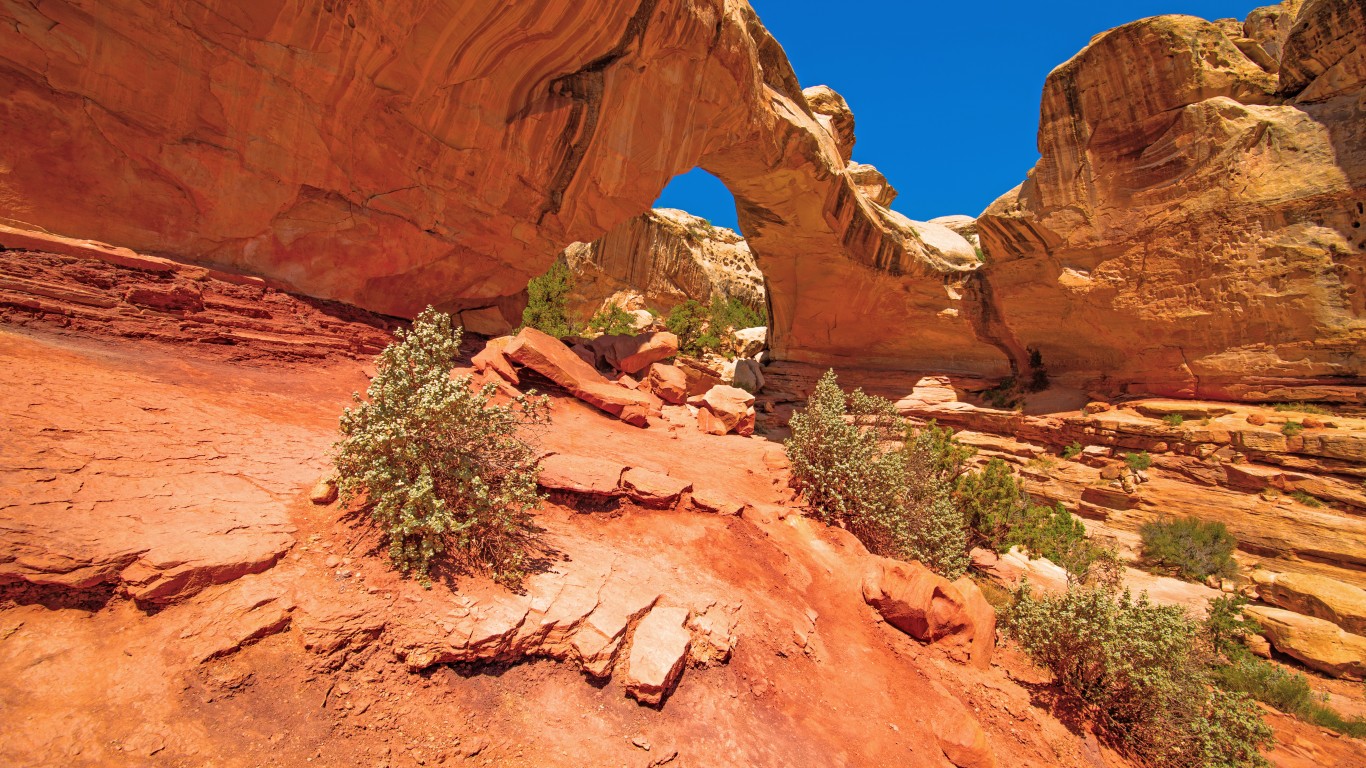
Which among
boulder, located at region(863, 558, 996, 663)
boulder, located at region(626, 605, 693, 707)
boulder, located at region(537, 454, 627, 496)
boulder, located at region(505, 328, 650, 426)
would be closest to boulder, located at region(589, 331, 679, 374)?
boulder, located at region(505, 328, 650, 426)

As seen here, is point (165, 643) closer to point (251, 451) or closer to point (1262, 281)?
point (251, 451)

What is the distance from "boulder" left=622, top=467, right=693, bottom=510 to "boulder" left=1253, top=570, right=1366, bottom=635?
415 inches

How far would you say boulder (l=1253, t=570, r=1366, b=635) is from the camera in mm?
8070

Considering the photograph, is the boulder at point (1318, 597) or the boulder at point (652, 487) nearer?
the boulder at point (652, 487)

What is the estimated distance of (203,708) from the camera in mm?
2297

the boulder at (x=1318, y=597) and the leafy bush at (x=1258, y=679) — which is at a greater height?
the boulder at (x=1318, y=597)

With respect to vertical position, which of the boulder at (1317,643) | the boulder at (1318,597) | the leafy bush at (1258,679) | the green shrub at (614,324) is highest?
the green shrub at (614,324)

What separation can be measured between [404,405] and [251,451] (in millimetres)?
1544

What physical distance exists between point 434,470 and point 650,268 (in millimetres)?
26210

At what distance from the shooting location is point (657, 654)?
3422 millimetres

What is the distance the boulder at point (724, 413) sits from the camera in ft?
33.3

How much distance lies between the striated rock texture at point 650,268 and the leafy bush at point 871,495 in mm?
19624

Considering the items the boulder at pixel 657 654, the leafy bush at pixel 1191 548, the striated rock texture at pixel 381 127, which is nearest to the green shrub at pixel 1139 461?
the leafy bush at pixel 1191 548

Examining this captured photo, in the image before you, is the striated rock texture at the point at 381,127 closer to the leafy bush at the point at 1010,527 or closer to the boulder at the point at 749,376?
the boulder at the point at 749,376
